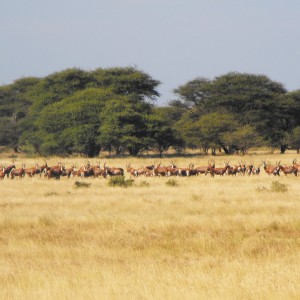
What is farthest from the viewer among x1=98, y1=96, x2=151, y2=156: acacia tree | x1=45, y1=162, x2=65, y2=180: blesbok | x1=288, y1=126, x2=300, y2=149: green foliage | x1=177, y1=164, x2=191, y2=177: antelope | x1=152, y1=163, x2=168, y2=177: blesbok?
x1=288, y1=126, x2=300, y2=149: green foliage

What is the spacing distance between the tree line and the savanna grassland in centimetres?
3513

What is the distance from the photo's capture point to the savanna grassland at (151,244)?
370 inches

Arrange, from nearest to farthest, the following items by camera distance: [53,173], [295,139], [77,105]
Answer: [53,173] → [77,105] → [295,139]

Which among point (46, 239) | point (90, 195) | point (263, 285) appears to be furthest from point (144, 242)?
point (90, 195)

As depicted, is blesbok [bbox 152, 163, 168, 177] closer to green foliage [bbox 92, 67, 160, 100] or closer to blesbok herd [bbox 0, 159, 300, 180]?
blesbok herd [bbox 0, 159, 300, 180]

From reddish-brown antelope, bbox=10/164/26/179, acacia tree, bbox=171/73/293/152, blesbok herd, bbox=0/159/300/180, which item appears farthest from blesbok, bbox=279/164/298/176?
acacia tree, bbox=171/73/293/152

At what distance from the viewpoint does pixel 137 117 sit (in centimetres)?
6250

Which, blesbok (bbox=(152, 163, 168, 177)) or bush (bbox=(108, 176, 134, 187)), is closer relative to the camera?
bush (bbox=(108, 176, 134, 187))

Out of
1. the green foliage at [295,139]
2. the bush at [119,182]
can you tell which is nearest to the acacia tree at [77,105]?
the green foliage at [295,139]

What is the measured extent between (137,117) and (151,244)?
48.9 metres

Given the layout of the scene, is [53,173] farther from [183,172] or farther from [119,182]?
[183,172]

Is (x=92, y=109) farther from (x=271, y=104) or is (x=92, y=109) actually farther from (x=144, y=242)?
(x=144, y=242)

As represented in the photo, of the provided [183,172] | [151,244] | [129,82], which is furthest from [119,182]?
[129,82]

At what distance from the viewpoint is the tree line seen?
201 feet
